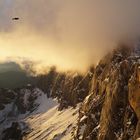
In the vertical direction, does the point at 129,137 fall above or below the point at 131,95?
below

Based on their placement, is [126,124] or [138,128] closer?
[138,128]

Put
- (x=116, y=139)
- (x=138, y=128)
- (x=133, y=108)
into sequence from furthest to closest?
(x=116, y=139)
(x=133, y=108)
(x=138, y=128)

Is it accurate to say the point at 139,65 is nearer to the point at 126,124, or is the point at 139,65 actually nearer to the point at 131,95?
the point at 131,95

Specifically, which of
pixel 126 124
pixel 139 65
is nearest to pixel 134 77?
pixel 139 65

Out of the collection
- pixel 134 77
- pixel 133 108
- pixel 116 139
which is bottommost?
pixel 116 139

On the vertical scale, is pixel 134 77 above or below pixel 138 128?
above

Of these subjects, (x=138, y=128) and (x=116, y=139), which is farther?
(x=116, y=139)

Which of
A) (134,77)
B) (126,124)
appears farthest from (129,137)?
(134,77)

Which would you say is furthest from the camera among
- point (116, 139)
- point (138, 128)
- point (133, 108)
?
point (116, 139)

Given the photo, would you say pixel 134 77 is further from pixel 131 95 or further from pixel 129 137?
pixel 129 137
